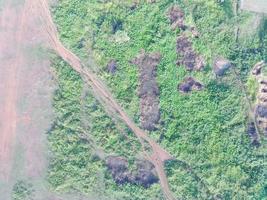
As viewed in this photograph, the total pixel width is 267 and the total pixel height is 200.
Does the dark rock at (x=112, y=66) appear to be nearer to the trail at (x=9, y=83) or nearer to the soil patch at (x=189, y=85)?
the soil patch at (x=189, y=85)

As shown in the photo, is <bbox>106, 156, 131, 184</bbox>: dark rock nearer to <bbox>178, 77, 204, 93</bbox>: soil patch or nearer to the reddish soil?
the reddish soil

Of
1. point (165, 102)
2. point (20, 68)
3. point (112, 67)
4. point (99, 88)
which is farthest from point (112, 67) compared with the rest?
point (20, 68)

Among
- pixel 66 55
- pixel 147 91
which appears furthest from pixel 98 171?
pixel 66 55

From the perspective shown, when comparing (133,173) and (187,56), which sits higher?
(187,56)

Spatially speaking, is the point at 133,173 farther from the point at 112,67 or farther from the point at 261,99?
the point at 261,99

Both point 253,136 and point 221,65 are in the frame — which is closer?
point 253,136

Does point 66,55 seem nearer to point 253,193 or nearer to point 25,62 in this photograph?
point 25,62

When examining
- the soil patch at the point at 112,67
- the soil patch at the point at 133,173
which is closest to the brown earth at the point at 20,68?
the soil patch at the point at 112,67
